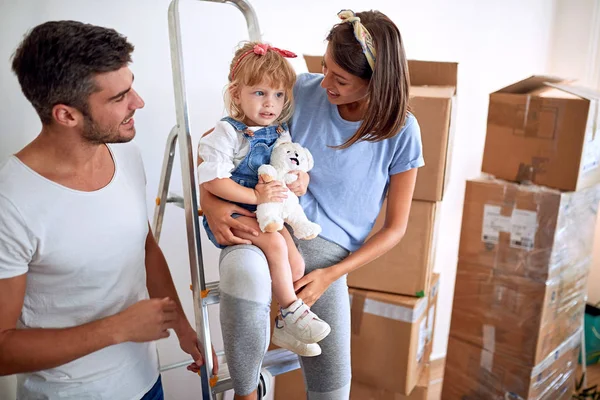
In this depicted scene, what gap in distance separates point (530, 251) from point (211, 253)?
1.17 meters

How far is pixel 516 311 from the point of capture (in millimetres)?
2100

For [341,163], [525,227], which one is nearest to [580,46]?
[525,227]

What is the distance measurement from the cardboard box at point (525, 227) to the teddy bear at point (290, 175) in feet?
3.54

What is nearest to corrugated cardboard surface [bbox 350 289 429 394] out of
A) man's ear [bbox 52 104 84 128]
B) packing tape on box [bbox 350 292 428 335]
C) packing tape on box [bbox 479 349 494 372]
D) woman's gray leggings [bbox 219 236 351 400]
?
packing tape on box [bbox 350 292 428 335]

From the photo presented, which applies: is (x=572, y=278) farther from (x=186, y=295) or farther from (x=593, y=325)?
(x=186, y=295)

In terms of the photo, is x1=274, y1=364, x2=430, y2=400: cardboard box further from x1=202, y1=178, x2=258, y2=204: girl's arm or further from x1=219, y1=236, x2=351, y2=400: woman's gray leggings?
x1=202, y1=178, x2=258, y2=204: girl's arm

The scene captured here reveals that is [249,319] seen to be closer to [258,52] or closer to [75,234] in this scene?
[75,234]

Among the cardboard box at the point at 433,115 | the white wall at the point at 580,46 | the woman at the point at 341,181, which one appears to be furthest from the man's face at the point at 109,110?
the white wall at the point at 580,46

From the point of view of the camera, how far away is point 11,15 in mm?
1387

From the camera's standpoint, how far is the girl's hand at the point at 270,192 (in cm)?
117

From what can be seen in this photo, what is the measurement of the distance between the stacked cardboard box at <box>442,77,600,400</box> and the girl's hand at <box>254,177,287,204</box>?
3.78ft

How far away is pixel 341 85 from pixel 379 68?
90 mm

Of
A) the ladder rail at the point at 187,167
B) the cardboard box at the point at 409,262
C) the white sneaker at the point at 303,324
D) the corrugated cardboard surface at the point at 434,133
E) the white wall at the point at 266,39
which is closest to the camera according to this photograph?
the white sneaker at the point at 303,324

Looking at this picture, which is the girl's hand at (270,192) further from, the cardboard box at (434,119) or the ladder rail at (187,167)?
the cardboard box at (434,119)
